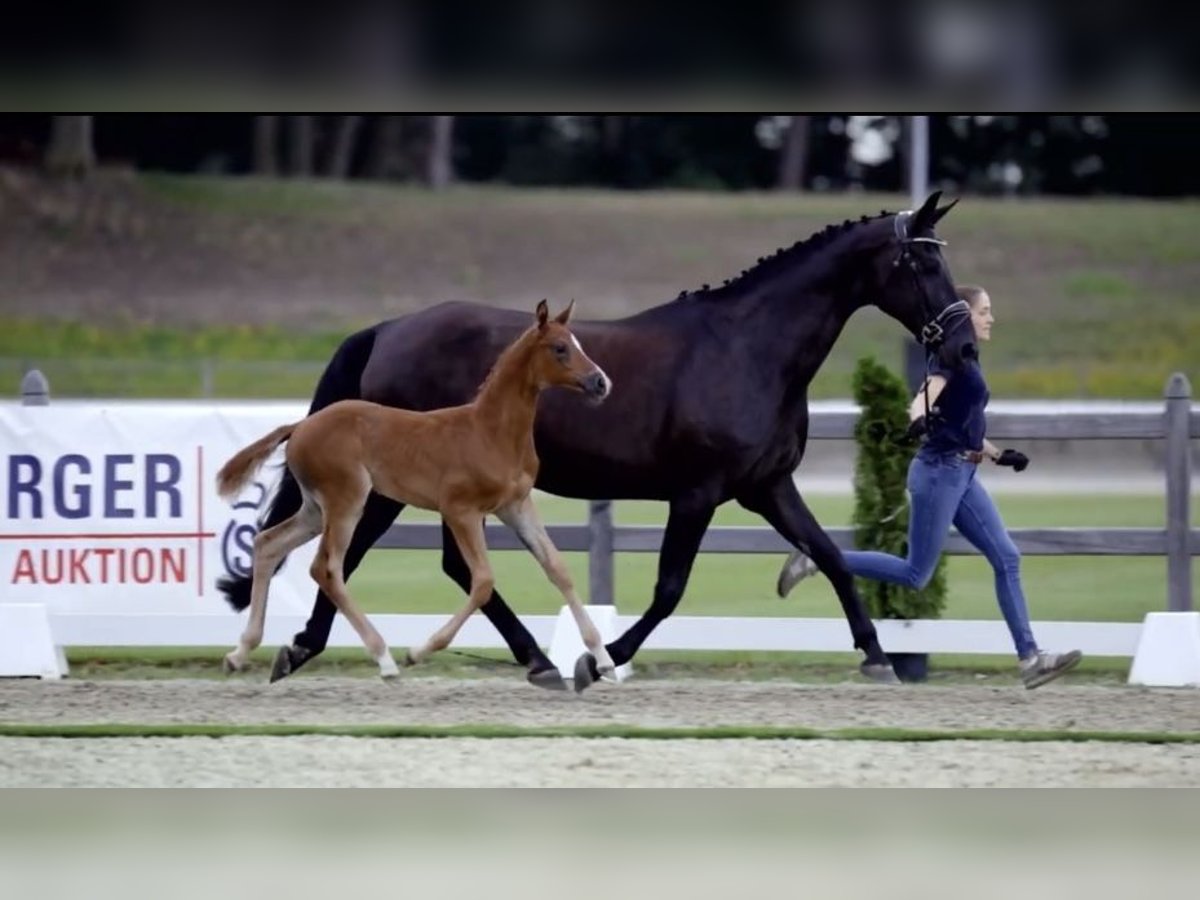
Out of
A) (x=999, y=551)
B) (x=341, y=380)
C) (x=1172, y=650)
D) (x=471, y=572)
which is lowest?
(x=1172, y=650)

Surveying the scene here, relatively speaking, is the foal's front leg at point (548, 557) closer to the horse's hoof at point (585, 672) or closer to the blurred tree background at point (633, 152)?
the horse's hoof at point (585, 672)

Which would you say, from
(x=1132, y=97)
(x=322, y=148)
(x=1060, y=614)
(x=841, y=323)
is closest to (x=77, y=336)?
(x=322, y=148)

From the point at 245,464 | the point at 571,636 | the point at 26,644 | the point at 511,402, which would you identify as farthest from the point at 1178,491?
the point at 26,644

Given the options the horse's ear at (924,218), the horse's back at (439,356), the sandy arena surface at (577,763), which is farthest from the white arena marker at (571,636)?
the horse's ear at (924,218)

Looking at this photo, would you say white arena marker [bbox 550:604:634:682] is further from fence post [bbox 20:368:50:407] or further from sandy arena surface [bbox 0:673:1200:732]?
fence post [bbox 20:368:50:407]

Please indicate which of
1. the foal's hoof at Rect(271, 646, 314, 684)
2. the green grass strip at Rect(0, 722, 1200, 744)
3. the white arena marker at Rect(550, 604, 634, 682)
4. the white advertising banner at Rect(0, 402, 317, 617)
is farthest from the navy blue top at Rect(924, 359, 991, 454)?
the white advertising banner at Rect(0, 402, 317, 617)

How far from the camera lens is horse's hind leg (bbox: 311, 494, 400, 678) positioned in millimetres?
8625

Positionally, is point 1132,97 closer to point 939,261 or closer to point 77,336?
point 939,261

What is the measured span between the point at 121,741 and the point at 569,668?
232cm

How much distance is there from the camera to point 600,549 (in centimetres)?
995

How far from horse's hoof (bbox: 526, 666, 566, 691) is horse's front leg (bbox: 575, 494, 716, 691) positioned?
0.23 m

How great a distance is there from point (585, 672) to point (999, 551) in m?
1.78

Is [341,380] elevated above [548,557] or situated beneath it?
elevated above

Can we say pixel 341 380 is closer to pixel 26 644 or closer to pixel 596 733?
pixel 26 644
